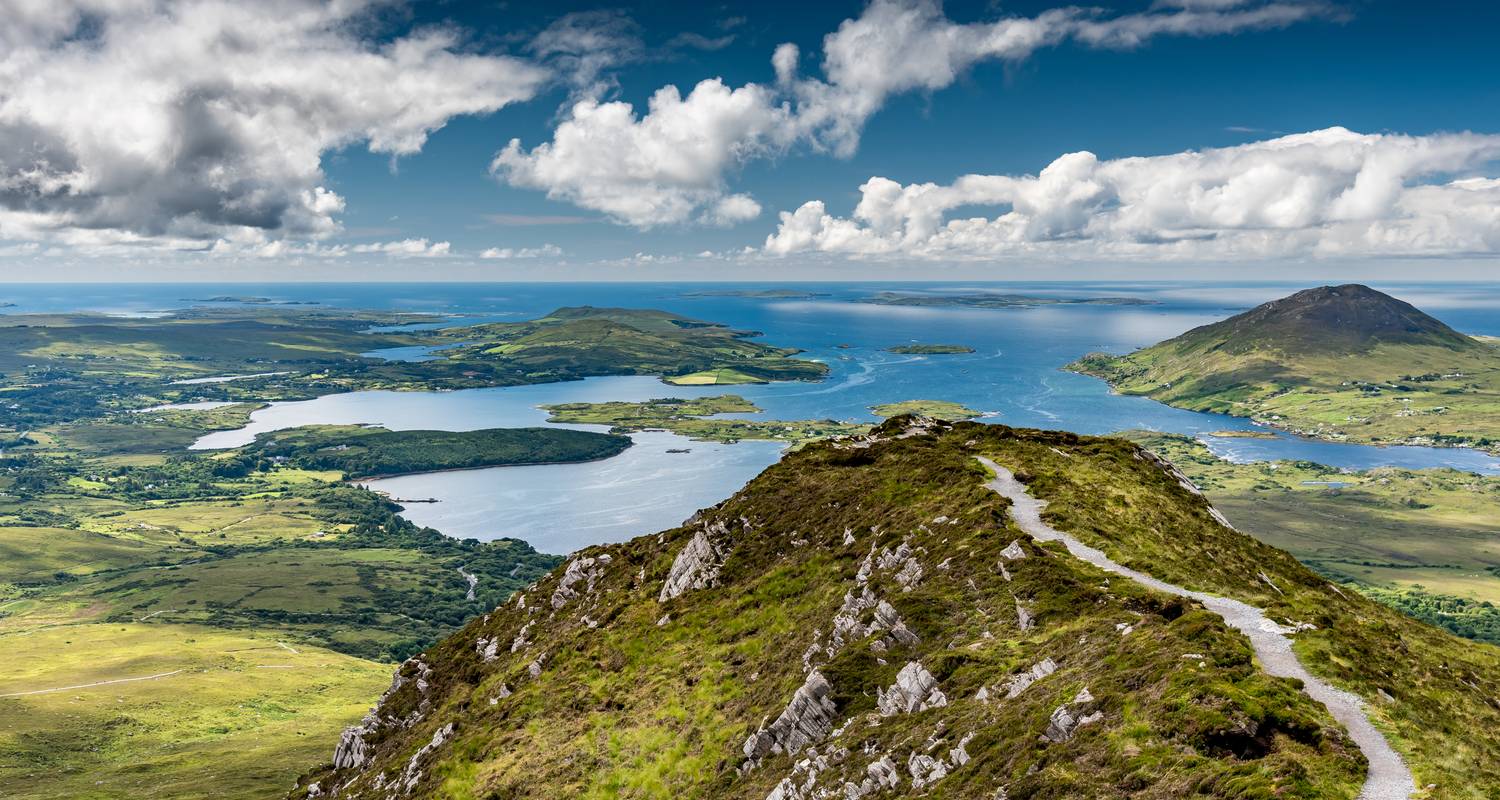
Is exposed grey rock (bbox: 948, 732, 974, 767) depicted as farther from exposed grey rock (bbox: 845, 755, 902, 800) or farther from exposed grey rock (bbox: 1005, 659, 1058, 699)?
exposed grey rock (bbox: 1005, 659, 1058, 699)

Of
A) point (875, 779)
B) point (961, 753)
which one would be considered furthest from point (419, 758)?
point (961, 753)

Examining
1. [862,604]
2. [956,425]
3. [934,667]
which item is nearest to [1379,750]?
[934,667]

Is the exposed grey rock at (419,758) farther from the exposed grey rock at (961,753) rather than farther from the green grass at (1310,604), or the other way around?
the green grass at (1310,604)

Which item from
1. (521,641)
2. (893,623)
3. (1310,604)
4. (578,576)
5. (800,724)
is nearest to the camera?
(800,724)

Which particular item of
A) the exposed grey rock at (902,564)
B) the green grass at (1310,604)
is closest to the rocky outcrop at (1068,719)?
the green grass at (1310,604)

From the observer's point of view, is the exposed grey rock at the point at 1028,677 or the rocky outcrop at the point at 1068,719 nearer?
the rocky outcrop at the point at 1068,719

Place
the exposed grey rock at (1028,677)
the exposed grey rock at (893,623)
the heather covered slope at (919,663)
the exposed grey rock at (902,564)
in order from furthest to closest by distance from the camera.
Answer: the exposed grey rock at (902,564) < the exposed grey rock at (893,623) < the exposed grey rock at (1028,677) < the heather covered slope at (919,663)

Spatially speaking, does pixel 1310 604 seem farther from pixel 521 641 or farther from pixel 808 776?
pixel 521 641
